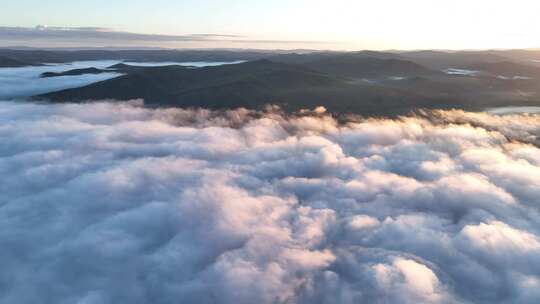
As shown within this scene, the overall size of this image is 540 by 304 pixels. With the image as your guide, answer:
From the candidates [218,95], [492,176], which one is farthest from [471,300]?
[218,95]

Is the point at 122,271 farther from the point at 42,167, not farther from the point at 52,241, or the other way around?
the point at 42,167

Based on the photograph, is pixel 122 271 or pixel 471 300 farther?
pixel 122 271

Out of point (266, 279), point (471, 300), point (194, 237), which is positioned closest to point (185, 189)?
point (194, 237)

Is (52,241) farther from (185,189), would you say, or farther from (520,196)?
(520,196)

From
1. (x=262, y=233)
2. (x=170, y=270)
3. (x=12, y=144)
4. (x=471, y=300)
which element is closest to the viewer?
(x=471, y=300)

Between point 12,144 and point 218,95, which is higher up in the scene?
→ point 218,95

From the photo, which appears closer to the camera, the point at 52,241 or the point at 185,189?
the point at 52,241

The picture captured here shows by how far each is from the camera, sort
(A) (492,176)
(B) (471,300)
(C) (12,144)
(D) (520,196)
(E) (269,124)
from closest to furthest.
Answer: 1. (B) (471,300)
2. (D) (520,196)
3. (A) (492,176)
4. (C) (12,144)
5. (E) (269,124)

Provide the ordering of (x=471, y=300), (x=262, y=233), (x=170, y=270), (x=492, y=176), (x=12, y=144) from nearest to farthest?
(x=471, y=300) → (x=170, y=270) → (x=262, y=233) → (x=492, y=176) → (x=12, y=144)

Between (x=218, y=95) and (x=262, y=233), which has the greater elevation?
(x=218, y=95)
